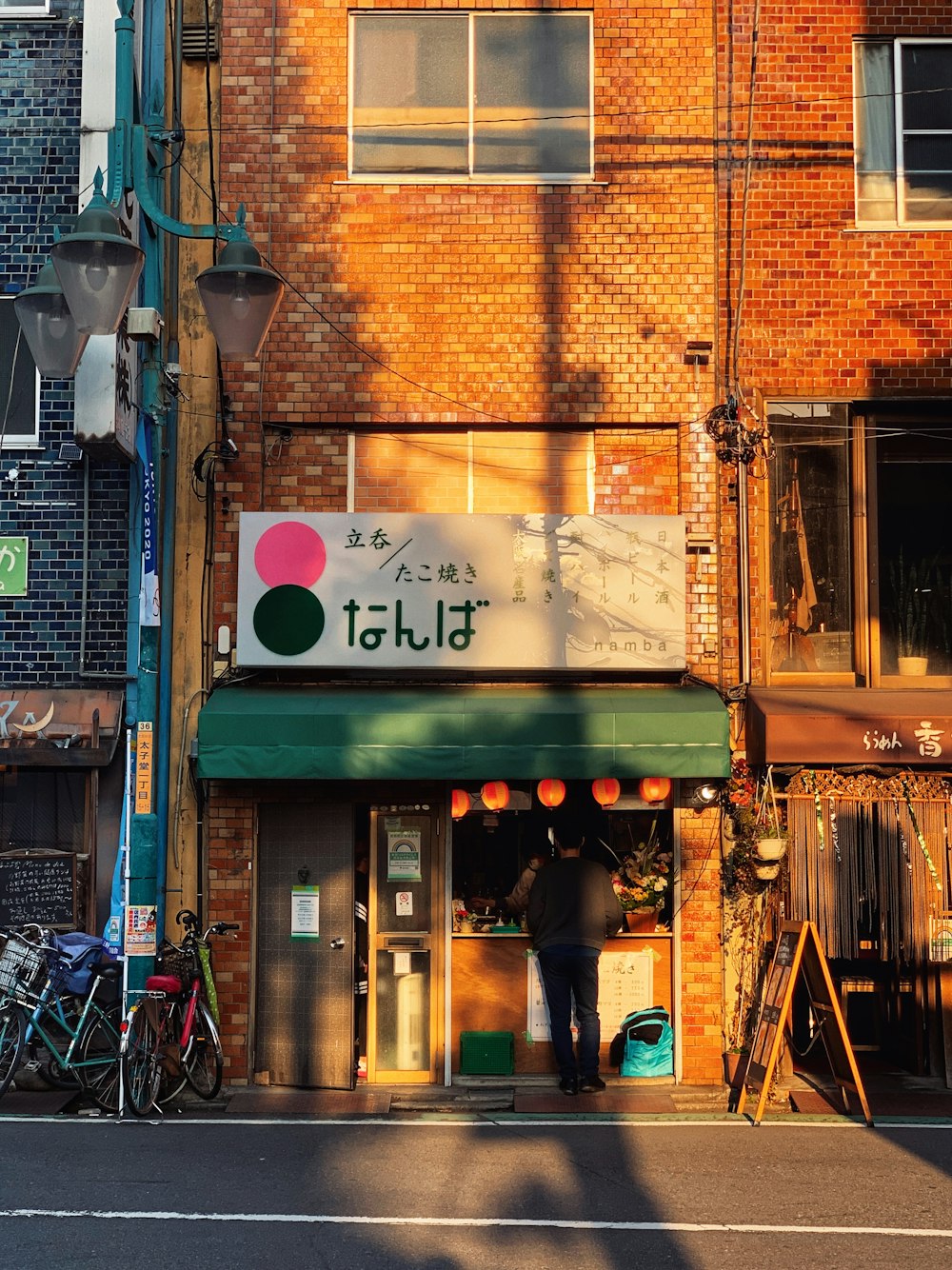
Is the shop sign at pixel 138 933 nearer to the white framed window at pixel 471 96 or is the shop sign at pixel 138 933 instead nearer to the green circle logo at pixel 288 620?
the green circle logo at pixel 288 620

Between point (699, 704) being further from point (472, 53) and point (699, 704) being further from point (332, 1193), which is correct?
point (472, 53)

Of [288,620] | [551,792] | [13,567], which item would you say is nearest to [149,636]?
[288,620]

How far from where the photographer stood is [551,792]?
11484mm

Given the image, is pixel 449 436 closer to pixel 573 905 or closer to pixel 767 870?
pixel 573 905

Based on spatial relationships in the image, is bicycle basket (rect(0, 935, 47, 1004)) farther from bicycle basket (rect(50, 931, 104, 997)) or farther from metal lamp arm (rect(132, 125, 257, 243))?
metal lamp arm (rect(132, 125, 257, 243))

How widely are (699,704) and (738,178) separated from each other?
187 inches

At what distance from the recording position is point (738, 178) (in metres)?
12.4

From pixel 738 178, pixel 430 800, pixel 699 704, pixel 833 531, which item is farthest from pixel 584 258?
pixel 430 800

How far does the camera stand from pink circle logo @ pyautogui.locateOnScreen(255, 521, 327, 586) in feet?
38.4

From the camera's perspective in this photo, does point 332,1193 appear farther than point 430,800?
No

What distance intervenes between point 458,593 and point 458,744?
1.39m

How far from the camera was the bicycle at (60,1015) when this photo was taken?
1074cm

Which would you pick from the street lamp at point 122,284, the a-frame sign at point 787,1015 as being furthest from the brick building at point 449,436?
the street lamp at point 122,284

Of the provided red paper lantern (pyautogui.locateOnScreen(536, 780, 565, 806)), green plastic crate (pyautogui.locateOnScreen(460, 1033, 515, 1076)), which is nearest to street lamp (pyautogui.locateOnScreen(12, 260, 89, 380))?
red paper lantern (pyautogui.locateOnScreen(536, 780, 565, 806))
